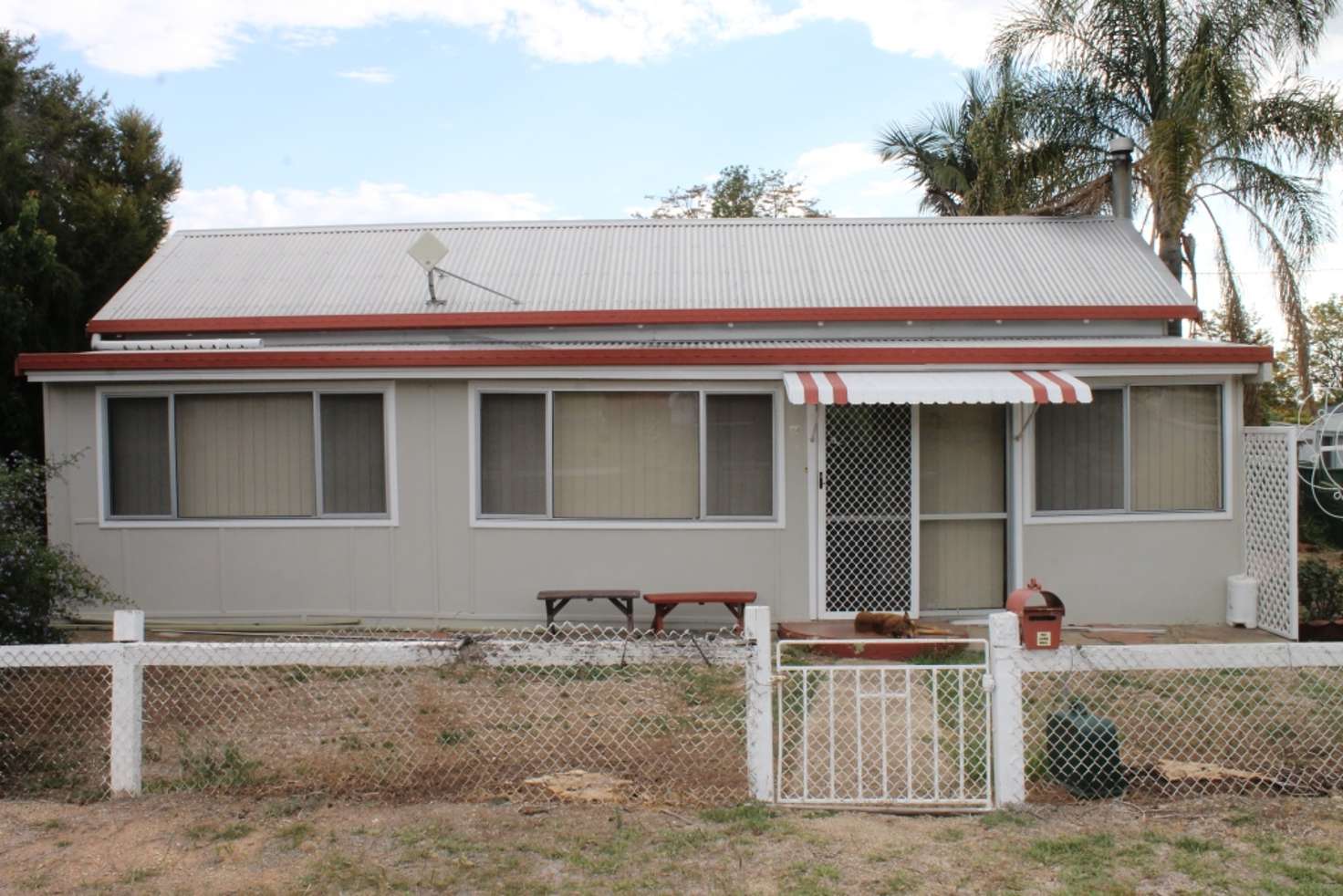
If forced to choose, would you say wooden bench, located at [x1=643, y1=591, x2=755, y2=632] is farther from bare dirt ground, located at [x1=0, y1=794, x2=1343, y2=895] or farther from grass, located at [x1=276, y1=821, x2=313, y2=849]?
grass, located at [x1=276, y1=821, x2=313, y2=849]

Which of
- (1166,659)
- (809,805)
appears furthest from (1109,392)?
(809,805)

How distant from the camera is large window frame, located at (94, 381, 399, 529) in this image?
9.85 m

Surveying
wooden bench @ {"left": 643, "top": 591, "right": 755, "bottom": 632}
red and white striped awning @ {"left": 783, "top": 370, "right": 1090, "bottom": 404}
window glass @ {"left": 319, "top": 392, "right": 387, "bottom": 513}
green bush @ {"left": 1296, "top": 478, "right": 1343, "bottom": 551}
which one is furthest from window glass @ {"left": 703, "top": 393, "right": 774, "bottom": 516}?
green bush @ {"left": 1296, "top": 478, "right": 1343, "bottom": 551}

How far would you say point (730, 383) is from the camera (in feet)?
32.1

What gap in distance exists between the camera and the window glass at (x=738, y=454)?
9852mm

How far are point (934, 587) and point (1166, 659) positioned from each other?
4780 millimetres

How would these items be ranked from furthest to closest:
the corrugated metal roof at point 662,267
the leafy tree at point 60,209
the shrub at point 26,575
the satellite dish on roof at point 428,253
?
the leafy tree at point 60,209 → the corrugated metal roof at point 662,267 → the satellite dish on roof at point 428,253 → the shrub at point 26,575

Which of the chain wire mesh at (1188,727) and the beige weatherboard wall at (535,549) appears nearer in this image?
the chain wire mesh at (1188,727)

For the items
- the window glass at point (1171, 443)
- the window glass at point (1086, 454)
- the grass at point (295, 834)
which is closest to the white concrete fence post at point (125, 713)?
the grass at point (295, 834)

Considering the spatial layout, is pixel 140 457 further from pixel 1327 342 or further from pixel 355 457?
pixel 1327 342

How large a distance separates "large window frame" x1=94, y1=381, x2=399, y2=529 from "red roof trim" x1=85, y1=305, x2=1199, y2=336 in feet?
6.67

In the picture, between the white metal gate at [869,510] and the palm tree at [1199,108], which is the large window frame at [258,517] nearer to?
the white metal gate at [869,510]

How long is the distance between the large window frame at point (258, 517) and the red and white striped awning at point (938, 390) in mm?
3489

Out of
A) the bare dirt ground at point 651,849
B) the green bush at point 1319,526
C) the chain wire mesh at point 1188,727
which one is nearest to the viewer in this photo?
the bare dirt ground at point 651,849
